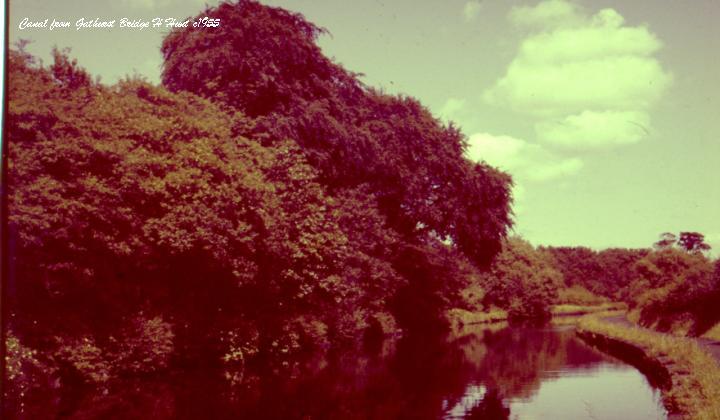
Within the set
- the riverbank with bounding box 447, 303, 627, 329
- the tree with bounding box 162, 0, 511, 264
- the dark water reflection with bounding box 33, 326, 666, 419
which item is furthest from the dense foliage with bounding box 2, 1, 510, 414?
the riverbank with bounding box 447, 303, 627, 329

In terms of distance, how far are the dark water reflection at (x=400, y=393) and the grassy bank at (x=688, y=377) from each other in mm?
892

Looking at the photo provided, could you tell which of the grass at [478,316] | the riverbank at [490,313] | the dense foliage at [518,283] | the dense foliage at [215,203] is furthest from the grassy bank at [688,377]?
the dense foliage at [518,283]

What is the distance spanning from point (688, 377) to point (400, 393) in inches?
309

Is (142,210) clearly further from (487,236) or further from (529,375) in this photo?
(487,236)

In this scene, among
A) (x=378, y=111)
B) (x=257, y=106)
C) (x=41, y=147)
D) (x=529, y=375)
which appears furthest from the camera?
(x=378, y=111)

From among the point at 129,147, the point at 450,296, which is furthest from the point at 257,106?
the point at 450,296

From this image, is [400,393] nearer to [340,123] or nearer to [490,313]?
[340,123]

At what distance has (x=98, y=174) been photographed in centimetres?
1961

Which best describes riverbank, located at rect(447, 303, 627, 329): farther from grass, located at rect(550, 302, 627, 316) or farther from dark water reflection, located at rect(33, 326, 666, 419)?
dark water reflection, located at rect(33, 326, 666, 419)

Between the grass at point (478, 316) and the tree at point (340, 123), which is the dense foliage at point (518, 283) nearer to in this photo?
the grass at point (478, 316)

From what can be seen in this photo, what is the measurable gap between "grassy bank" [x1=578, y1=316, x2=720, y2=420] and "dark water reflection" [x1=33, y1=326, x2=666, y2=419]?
2.93 ft

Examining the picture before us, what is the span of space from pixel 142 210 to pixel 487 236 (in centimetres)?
2995

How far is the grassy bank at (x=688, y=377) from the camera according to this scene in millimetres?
11625

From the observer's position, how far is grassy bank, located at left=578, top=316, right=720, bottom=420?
38.1 feet
